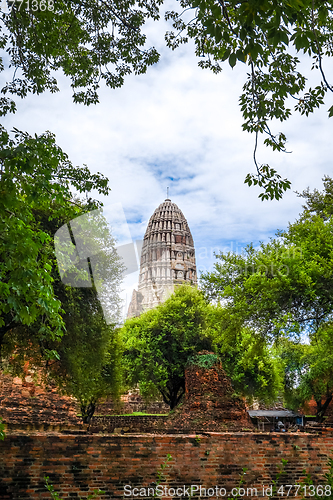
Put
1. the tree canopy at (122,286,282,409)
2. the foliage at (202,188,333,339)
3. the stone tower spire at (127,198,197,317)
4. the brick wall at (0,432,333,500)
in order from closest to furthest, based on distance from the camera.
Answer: the brick wall at (0,432,333,500), the foliage at (202,188,333,339), the tree canopy at (122,286,282,409), the stone tower spire at (127,198,197,317)

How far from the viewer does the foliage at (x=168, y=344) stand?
1925 cm

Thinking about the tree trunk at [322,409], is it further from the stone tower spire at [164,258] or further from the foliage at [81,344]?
the stone tower spire at [164,258]

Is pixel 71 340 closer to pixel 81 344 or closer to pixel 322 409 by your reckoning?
pixel 81 344

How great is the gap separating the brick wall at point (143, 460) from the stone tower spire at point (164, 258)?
36.6 m

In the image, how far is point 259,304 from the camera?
10.4 metres

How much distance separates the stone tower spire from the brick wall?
36571 mm

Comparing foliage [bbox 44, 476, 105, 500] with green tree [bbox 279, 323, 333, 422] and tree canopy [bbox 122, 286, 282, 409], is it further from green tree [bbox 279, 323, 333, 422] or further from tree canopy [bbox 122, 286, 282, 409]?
green tree [bbox 279, 323, 333, 422]

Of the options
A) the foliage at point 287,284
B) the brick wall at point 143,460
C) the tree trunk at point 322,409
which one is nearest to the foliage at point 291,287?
the foliage at point 287,284

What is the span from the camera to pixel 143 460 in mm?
6449

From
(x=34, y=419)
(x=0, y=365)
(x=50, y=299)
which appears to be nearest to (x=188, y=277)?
(x=34, y=419)

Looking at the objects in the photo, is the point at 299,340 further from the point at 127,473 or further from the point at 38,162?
the point at 38,162

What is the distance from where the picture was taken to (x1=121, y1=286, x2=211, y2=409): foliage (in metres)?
19.2

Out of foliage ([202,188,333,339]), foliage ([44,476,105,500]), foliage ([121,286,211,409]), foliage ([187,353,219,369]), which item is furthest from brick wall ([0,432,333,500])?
foliage ([121,286,211,409])

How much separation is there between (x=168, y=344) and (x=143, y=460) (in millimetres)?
13581
